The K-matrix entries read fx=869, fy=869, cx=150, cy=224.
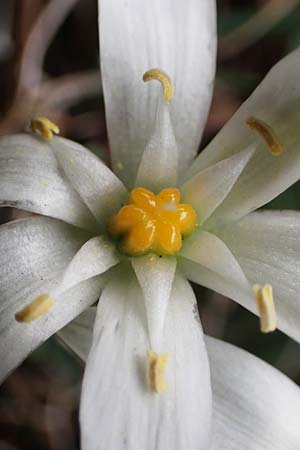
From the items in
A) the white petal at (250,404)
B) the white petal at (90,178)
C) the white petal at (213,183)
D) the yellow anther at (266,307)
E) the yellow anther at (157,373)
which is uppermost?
the white petal at (90,178)

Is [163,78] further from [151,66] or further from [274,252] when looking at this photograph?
[274,252]

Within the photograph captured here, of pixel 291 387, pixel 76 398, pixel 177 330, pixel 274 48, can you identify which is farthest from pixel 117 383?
pixel 274 48

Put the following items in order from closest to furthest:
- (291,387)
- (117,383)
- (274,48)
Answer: (117,383) < (291,387) < (274,48)

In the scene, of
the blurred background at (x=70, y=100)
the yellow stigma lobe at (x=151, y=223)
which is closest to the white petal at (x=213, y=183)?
the yellow stigma lobe at (x=151, y=223)

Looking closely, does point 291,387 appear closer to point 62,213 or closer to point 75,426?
point 62,213

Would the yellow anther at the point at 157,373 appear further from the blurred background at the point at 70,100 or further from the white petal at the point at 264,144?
the blurred background at the point at 70,100

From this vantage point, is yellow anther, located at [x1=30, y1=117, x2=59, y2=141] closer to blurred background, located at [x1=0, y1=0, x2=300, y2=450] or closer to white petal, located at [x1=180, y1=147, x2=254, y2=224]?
white petal, located at [x1=180, y1=147, x2=254, y2=224]

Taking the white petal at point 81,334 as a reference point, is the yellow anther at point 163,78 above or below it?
above
